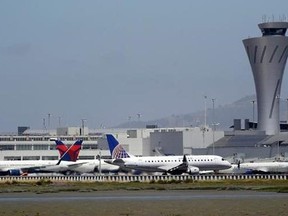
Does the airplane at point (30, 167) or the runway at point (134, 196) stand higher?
the airplane at point (30, 167)

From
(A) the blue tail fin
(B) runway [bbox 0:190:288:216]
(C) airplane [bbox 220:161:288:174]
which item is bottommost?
(B) runway [bbox 0:190:288:216]

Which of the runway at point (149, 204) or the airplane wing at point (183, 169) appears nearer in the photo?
the runway at point (149, 204)

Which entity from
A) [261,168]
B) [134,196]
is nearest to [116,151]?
[261,168]

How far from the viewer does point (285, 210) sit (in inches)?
2117

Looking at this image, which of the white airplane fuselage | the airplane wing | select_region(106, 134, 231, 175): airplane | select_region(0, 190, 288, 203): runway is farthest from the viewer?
the white airplane fuselage

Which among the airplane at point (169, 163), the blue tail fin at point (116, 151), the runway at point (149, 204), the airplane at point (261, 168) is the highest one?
the blue tail fin at point (116, 151)

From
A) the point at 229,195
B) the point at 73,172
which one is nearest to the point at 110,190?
the point at 229,195

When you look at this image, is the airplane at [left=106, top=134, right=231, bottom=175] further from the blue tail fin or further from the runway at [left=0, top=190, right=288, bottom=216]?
the runway at [left=0, top=190, right=288, bottom=216]

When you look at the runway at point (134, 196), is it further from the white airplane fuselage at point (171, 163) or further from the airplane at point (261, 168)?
the airplane at point (261, 168)

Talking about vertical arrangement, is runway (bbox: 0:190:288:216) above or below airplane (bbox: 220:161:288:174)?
below

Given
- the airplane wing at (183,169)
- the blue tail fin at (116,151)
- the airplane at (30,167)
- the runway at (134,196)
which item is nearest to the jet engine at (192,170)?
the airplane wing at (183,169)

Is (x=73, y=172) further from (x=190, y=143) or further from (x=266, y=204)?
(x=266, y=204)

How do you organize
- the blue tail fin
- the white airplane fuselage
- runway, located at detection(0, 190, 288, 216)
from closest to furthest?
runway, located at detection(0, 190, 288, 216) → the white airplane fuselage → the blue tail fin

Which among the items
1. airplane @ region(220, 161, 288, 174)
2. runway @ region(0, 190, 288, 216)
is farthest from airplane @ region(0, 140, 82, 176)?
runway @ region(0, 190, 288, 216)
